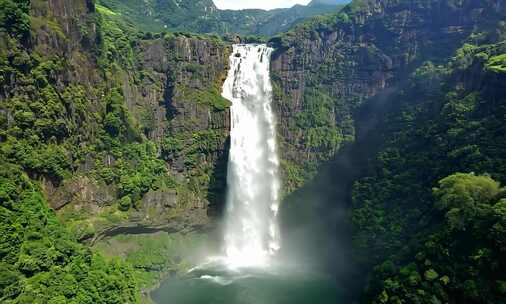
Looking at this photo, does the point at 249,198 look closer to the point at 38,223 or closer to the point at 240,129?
the point at 240,129

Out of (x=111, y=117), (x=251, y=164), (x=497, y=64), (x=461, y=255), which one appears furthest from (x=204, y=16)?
(x=461, y=255)

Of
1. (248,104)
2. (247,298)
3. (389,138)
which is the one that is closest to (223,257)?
(247,298)

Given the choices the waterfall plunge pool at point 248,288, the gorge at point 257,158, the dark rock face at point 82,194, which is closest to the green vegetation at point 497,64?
the gorge at point 257,158

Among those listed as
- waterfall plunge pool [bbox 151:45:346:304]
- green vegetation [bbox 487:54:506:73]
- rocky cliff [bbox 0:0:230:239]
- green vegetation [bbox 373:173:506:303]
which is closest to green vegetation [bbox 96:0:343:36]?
rocky cliff [bbox 0:0:230:239]

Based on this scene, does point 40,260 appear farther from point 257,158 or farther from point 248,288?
point 257,158

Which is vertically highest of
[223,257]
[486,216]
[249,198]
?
[486,216]

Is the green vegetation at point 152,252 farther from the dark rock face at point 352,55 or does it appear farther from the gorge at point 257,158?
the dark rock face at point 352,55

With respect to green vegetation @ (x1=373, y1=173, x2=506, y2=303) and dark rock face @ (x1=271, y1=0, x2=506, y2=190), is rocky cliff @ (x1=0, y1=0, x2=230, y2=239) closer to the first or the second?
dark rock face @ (x1=271, y1=0, x2=506, y2=190)
